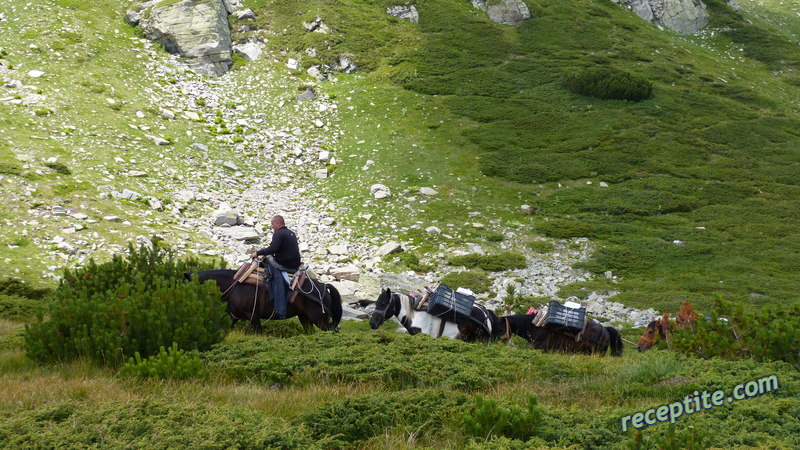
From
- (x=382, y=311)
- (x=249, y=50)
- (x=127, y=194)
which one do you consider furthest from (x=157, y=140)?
(x=382, y=311)

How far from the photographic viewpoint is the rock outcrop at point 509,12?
45.9 meters

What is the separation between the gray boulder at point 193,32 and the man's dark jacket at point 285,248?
84.3ft

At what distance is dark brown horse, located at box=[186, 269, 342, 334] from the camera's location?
12.2m

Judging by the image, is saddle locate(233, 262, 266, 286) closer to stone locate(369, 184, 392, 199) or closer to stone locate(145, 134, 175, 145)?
stone locate(369, 184, 392, 199)

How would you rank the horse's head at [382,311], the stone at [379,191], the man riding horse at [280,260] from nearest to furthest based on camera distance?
the horse's head at [382,311]
the man riding horse at [280,260]
the stone at [379,191]

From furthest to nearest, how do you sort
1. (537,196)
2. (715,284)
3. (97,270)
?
(537,196), (715,284), (97,270)

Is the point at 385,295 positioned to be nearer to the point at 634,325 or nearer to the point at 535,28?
the point at 634,325

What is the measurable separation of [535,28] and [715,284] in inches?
1224

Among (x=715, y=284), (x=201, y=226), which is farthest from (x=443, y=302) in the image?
(x=201, y=226)

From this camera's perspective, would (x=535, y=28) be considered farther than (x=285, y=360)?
Yes

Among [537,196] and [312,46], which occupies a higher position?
[312,46]

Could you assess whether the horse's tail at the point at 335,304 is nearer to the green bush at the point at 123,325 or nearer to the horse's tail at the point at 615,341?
the green bush at the point at 123,325

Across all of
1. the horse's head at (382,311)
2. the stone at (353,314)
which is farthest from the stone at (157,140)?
the horse's head at (382,311)

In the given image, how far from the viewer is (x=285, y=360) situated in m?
7.78
